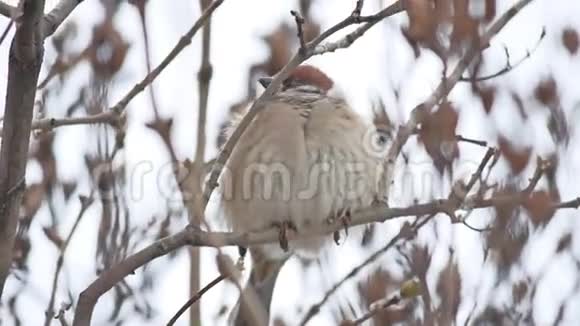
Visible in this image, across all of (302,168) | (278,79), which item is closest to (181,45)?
(278,79)

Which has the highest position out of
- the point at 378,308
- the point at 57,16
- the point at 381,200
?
the point at 57,16

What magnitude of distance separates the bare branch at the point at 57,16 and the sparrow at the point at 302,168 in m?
1.36

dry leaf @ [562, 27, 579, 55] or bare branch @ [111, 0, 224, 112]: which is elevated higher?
dry leaf @ [562, 27, 579, 55]

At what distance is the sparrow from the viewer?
13.7ft

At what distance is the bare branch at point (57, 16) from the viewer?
8.73ft

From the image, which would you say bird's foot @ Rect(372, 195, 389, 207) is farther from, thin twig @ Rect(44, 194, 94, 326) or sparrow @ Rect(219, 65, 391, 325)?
thin twig @ Rect(44, 194, 94, 326)

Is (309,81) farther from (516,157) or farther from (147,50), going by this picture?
(147,50)

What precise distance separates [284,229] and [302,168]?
28 centimetres

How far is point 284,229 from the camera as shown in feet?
13.8

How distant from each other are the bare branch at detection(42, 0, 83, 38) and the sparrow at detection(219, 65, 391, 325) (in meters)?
1.36

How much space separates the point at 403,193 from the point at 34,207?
5.22 ft

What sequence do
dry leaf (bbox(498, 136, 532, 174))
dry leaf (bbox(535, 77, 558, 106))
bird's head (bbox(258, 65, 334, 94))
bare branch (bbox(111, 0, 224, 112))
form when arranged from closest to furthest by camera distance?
bare branch (bbox(111, 0, 224, 112))
dry leaf (bbox(498, 136, 532, 174))
dry leaf (bbox(535, 77, 558, 106))
bird's head (bbox(258, 65, 334, 94))

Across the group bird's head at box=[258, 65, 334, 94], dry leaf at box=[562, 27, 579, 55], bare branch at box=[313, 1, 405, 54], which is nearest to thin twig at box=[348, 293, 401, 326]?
bare branch at box=[313, 1, 405, 54]

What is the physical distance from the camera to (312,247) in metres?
4.62
